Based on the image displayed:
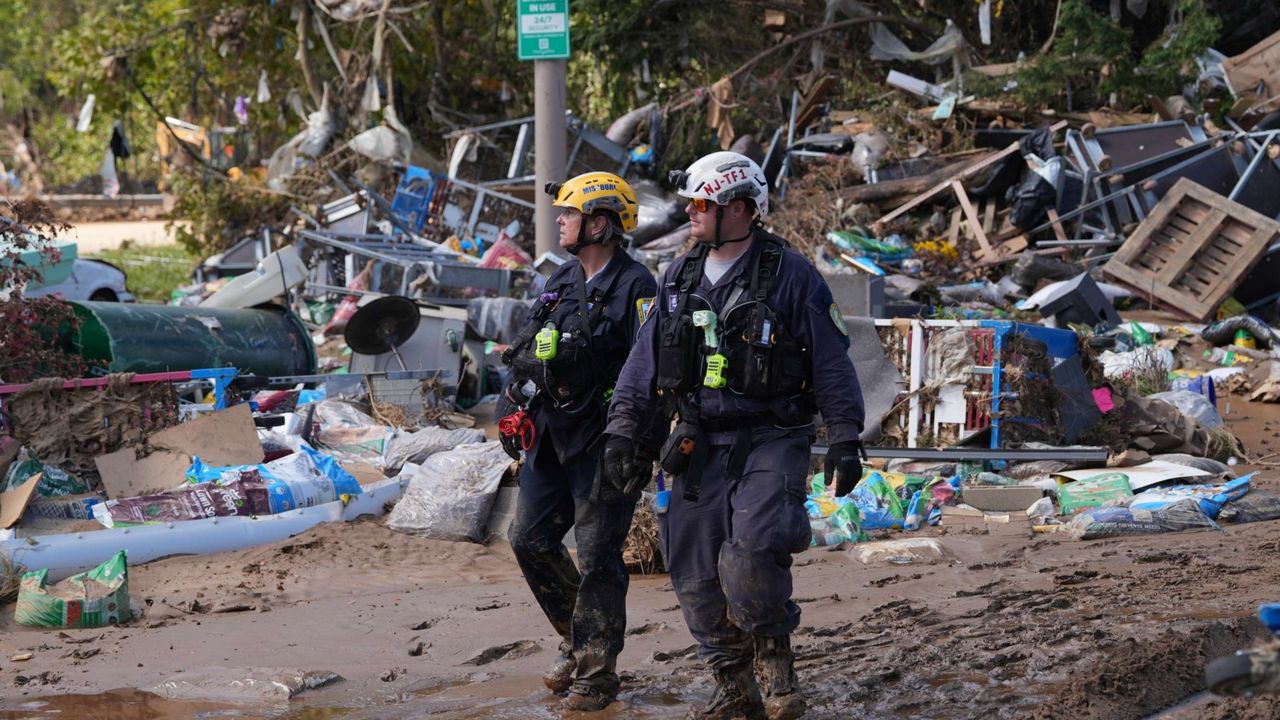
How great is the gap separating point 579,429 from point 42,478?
387 centimetres

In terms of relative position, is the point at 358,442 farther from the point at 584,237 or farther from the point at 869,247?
the point at 869,247

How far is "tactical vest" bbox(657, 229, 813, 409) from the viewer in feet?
13.5

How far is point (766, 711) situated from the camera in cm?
414

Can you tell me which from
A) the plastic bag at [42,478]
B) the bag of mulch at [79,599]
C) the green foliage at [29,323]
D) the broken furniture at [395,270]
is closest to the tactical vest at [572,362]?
the bag of mulch at [79,599]

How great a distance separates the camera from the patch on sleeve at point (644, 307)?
4465mm

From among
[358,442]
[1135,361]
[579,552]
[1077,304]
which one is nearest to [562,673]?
[579,552]

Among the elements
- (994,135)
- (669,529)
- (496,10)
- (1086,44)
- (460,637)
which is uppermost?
(496,10)

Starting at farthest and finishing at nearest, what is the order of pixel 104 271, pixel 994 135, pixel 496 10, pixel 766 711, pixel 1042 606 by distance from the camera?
pixel 496 10 < pixel 994 135 < pixel 104 271 < pixel 1042 606 < pixel 766 711

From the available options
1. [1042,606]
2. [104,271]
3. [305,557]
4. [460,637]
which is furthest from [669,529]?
[104,271]

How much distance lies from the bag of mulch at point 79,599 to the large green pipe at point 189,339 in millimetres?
2660

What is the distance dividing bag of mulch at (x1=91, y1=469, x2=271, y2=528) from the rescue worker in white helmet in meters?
3.37

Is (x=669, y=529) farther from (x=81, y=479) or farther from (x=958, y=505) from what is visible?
(x=81, y=479)

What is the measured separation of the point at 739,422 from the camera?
164 inches

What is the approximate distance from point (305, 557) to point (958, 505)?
12.0 feet
